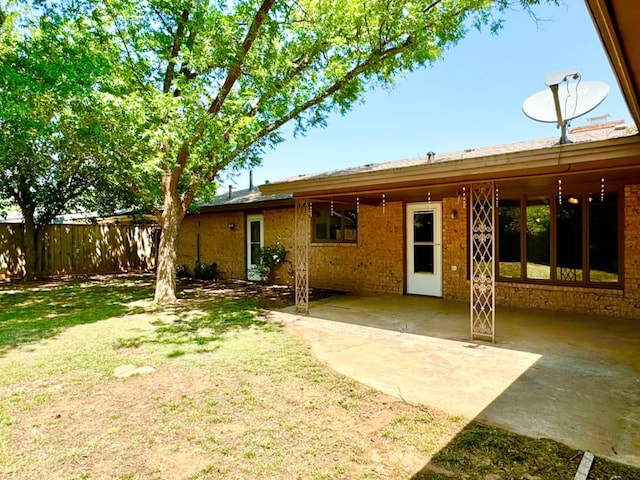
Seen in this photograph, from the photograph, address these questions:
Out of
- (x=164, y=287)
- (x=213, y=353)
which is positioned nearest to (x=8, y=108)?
(x=164, y=287)

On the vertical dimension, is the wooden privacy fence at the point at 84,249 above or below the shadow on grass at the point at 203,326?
above

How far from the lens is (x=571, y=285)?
22.3ft

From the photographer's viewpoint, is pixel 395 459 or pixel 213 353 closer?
pixel 395 459

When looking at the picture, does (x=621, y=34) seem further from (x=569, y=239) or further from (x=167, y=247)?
(x=167, y=247)

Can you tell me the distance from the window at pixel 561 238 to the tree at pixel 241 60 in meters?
3.63

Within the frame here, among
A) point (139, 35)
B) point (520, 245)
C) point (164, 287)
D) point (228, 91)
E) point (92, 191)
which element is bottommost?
point (164, 287)

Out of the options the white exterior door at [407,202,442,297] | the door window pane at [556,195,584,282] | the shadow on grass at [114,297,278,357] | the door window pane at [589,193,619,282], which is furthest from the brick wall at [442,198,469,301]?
the shadow on grass at [114,297,278,357]

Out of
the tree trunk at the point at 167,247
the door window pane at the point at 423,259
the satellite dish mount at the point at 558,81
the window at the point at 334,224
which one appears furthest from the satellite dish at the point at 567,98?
the tree trunk at the point at 167,247

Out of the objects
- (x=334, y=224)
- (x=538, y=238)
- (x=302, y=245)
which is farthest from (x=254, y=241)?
(x=538, y=238)

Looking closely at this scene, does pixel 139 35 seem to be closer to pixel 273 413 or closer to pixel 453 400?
pixel 273 413

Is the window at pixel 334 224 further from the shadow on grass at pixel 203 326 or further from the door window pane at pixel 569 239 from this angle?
the door window pane at pixel 569 239

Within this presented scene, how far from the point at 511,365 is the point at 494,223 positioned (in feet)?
9.36

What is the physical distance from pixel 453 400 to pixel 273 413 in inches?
64.0

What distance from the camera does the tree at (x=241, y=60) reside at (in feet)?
22.2
